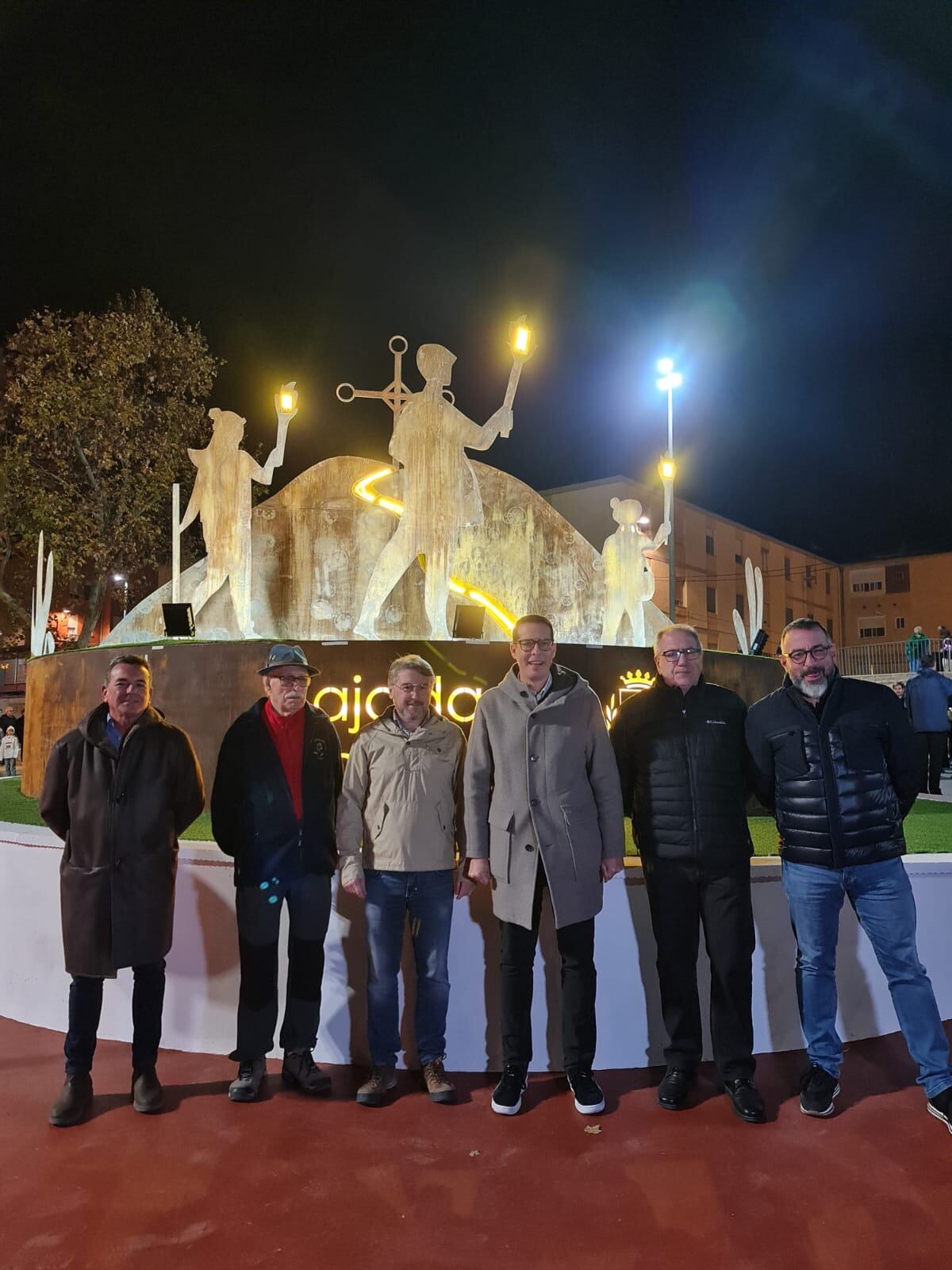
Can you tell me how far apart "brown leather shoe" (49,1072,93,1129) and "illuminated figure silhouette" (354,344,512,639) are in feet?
16.3

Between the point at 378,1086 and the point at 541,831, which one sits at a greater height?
the point at 541,831

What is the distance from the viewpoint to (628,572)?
423 inches

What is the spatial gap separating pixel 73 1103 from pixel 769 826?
5279 mm

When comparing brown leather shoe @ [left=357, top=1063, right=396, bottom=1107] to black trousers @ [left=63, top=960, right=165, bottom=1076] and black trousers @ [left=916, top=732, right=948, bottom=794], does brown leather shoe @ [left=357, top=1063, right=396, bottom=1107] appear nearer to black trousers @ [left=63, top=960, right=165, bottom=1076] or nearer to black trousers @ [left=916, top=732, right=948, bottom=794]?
black trousers @ [left=63, top=960, right=165, bottom=1076]

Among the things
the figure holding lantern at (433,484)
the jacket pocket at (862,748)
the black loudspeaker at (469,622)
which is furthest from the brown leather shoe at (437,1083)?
the black loudspeaker at (469,622)

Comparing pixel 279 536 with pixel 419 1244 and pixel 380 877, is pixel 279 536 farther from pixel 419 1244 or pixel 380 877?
pixel 419 1244

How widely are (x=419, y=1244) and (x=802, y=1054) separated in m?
2.39

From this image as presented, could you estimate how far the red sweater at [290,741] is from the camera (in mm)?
3832

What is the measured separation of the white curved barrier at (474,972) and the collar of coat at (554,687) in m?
1.00

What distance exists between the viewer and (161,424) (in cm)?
1853

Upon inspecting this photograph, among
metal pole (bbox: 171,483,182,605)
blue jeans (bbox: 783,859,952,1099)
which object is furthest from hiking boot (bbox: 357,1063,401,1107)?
metal pole (bbox: 171,483,182,605)

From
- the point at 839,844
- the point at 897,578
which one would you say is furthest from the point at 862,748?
the point at 897,578

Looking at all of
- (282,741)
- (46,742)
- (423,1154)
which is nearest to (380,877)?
(282,741)

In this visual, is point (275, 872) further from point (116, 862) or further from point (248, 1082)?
point (248, 1082)
